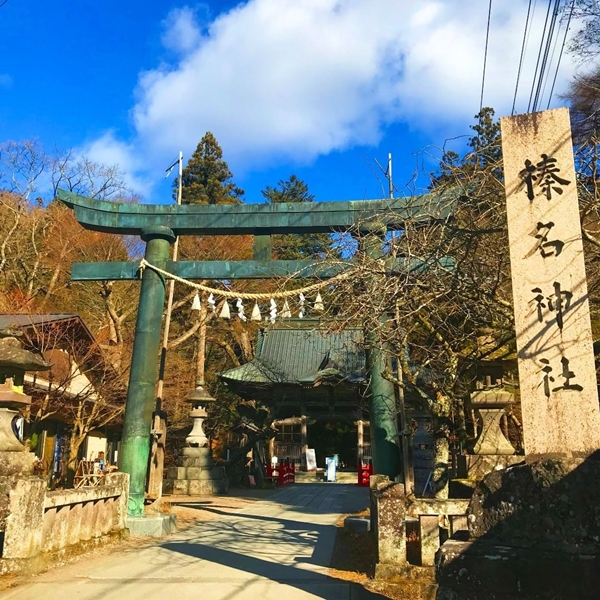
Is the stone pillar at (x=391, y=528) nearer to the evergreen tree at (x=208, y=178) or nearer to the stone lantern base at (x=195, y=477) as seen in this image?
the stone lantern base at (x=195, y=477)

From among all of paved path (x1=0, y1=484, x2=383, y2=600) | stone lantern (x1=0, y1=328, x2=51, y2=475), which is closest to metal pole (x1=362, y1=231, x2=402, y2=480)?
paved path (x1=0, y1=484, x2=383, y2=600)

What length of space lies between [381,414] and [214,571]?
11.4 ft

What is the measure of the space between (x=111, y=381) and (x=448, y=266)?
13508mm

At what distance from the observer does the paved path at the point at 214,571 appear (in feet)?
17.3

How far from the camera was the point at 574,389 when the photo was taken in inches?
163

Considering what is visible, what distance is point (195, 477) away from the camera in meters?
18.2

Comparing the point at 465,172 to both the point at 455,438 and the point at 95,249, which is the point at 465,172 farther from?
the point at 95,249

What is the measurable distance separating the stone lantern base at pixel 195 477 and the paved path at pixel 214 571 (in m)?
7.87

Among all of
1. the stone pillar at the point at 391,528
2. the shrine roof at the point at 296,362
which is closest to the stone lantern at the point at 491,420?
the stone pillar at the point at 391,528

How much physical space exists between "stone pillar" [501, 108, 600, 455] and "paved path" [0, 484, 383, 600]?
8.55 ft

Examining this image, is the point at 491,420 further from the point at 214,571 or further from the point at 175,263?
the point at 175,263

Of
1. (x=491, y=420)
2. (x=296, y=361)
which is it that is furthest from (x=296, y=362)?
(x=491, y=420)

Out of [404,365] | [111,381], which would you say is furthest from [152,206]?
[111,381]

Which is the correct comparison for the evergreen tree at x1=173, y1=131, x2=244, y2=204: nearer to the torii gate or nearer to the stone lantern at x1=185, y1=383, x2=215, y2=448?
the stone lantern at x1=185, y1=383, x2=215, y2=448
